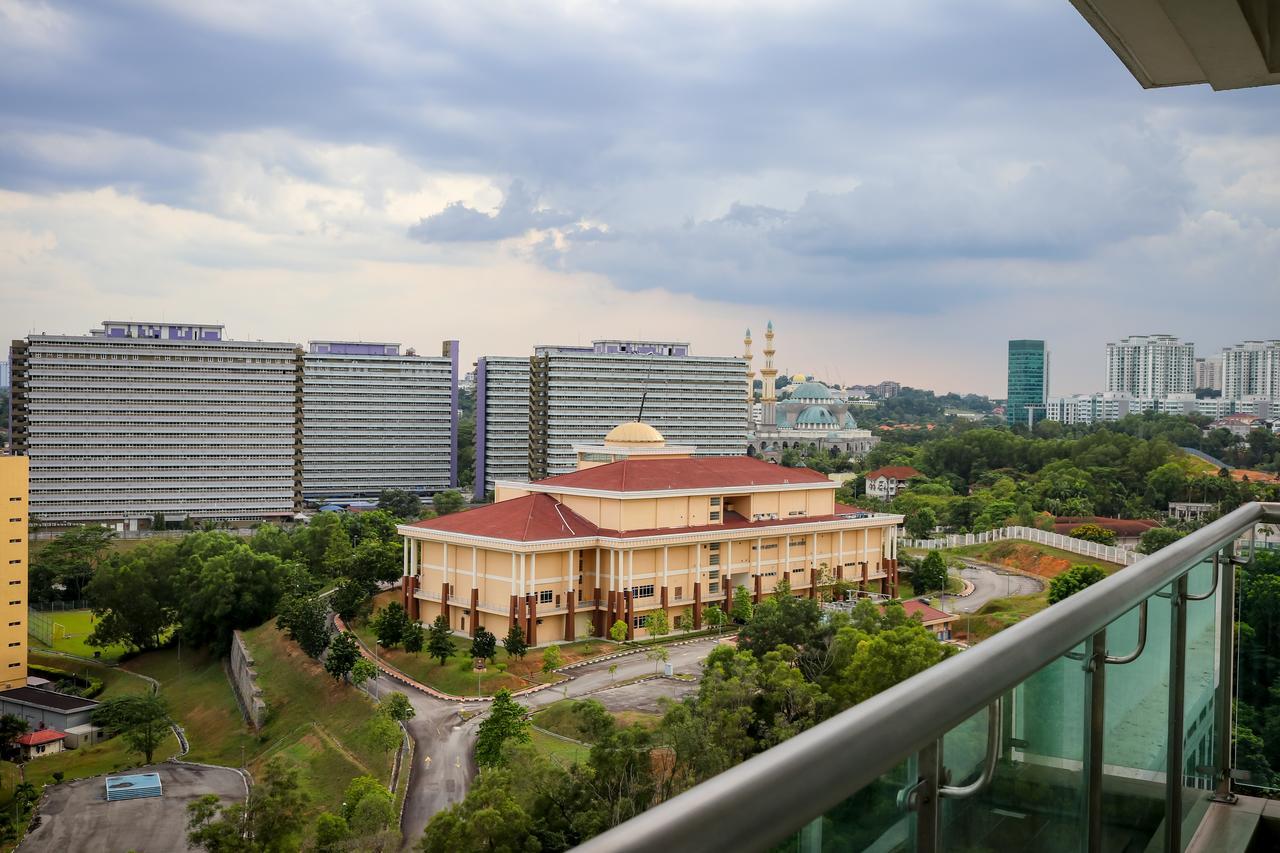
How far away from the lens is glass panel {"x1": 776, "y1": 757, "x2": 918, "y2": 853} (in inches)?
30.7

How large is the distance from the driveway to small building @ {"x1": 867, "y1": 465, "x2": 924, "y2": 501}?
2770 centimetres

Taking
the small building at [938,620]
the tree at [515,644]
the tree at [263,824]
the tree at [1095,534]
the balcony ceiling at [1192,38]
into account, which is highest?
the balcony ceiling at [1192,38]

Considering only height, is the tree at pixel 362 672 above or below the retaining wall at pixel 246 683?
above

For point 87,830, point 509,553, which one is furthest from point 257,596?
point 87,830

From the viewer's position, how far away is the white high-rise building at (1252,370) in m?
55.8

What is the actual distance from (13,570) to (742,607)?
13.7 m

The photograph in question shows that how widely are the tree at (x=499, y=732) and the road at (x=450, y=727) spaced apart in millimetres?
453

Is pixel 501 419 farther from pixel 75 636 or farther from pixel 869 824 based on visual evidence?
pixel 869 824

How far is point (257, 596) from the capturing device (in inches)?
827

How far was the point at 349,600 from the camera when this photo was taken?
61.5ft

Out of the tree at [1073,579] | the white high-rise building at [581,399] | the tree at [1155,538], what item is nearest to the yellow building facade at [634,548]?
the tree at [1073,579]

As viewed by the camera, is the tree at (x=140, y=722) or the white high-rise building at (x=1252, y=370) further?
the white high-rise building at (x=1252, y=370)

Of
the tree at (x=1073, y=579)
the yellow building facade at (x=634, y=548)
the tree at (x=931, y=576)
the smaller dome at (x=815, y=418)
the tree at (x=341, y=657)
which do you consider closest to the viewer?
the tree at (x=341, y=657)

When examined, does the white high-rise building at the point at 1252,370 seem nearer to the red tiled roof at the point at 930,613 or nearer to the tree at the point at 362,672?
the red tiled roof at the point at 930,613
